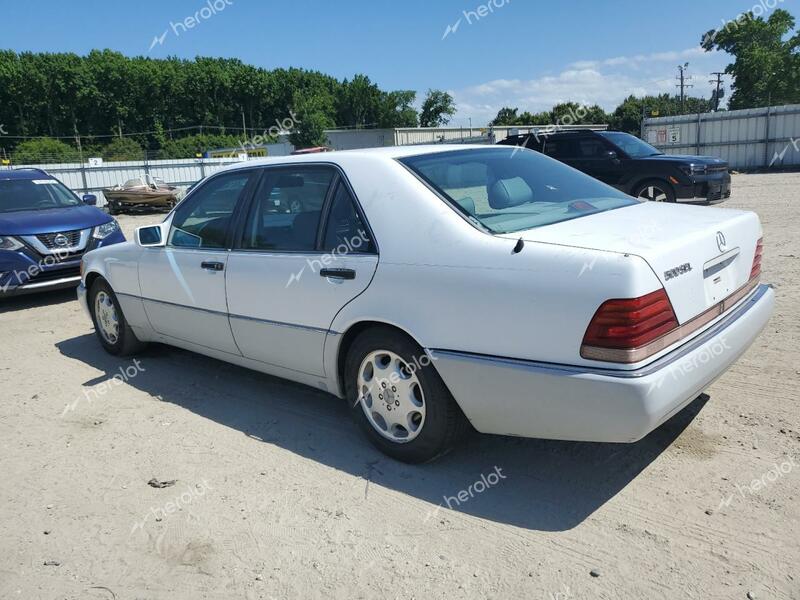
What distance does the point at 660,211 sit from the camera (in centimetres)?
364

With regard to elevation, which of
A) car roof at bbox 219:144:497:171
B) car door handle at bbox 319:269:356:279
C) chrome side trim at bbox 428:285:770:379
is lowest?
chrome side trim at bbox 428:285:770:379

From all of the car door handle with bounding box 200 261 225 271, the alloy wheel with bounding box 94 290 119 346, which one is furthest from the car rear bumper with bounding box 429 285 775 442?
the alloy wheel with bounding box 94 290 119 346

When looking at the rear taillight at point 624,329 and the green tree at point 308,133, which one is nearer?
the rear taillight at point 624,329

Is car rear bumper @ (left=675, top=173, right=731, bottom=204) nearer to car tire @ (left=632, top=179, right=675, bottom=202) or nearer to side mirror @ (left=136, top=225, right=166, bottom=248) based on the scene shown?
car tire @ (left=632, top=179, right=675, bottom=202)

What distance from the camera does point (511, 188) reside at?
3.72 m

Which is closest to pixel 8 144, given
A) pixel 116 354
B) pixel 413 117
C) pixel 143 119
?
pixel 143 119

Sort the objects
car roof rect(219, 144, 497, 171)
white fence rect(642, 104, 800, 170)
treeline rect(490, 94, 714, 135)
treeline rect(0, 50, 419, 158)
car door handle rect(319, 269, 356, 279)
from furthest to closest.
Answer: treeline rect(0, 50, 419, 158) < treeline rect(490, 94, 714, 135) < white fence rect(642, 104, 800, 170) < car roof rect(219, 144, 497, 171) < car door handle rect(319, 269, 356, 279)

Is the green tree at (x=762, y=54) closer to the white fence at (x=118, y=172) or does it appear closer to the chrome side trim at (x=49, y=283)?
the white fence at (x=118, y=172)

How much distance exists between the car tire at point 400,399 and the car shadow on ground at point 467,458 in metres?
0.17

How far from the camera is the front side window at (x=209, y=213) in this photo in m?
4.38

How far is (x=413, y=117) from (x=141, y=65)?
41.2 metres

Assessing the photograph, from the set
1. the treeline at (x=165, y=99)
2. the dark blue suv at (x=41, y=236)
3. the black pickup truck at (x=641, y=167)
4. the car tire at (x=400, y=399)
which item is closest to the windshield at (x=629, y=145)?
the black pickup truck at (x=641, y=167)

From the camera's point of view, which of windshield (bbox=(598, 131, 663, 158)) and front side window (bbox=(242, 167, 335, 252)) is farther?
windshield (bbox=(598, 131, 663, 158))

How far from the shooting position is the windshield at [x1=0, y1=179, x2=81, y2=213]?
8.95m
